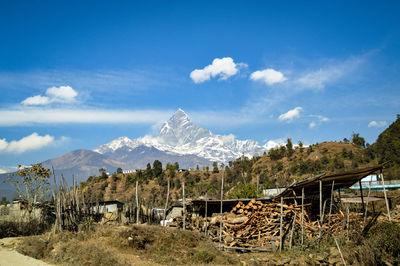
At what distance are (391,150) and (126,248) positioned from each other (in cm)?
5384

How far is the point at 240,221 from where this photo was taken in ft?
50.2

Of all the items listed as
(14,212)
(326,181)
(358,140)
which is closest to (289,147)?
(358,140)

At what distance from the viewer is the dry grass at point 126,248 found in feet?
37.4

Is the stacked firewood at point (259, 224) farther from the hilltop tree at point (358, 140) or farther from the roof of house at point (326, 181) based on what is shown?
the hilltop tree at point (358, 140)

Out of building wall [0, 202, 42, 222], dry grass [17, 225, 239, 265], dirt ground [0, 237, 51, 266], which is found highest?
building wall [0, 202, 42, 222]

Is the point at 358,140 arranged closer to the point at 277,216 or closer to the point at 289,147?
the point at 289,147

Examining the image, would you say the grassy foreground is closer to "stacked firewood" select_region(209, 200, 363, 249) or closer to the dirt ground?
the dirt ground

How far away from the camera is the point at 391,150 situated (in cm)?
5291

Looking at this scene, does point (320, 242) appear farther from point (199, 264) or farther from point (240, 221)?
point (199, 264)

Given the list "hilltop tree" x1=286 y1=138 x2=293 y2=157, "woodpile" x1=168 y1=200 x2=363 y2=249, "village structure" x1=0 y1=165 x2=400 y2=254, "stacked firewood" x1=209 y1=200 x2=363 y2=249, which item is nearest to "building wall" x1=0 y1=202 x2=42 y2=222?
"village structure" x1=0 y1=165 x2=400 y2=254

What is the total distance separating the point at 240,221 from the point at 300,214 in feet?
9.45

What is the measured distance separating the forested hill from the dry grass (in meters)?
42.3

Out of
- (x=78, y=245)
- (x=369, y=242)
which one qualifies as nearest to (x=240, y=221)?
(x=369, y=242)

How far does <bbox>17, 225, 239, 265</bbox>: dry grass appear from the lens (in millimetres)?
11391
